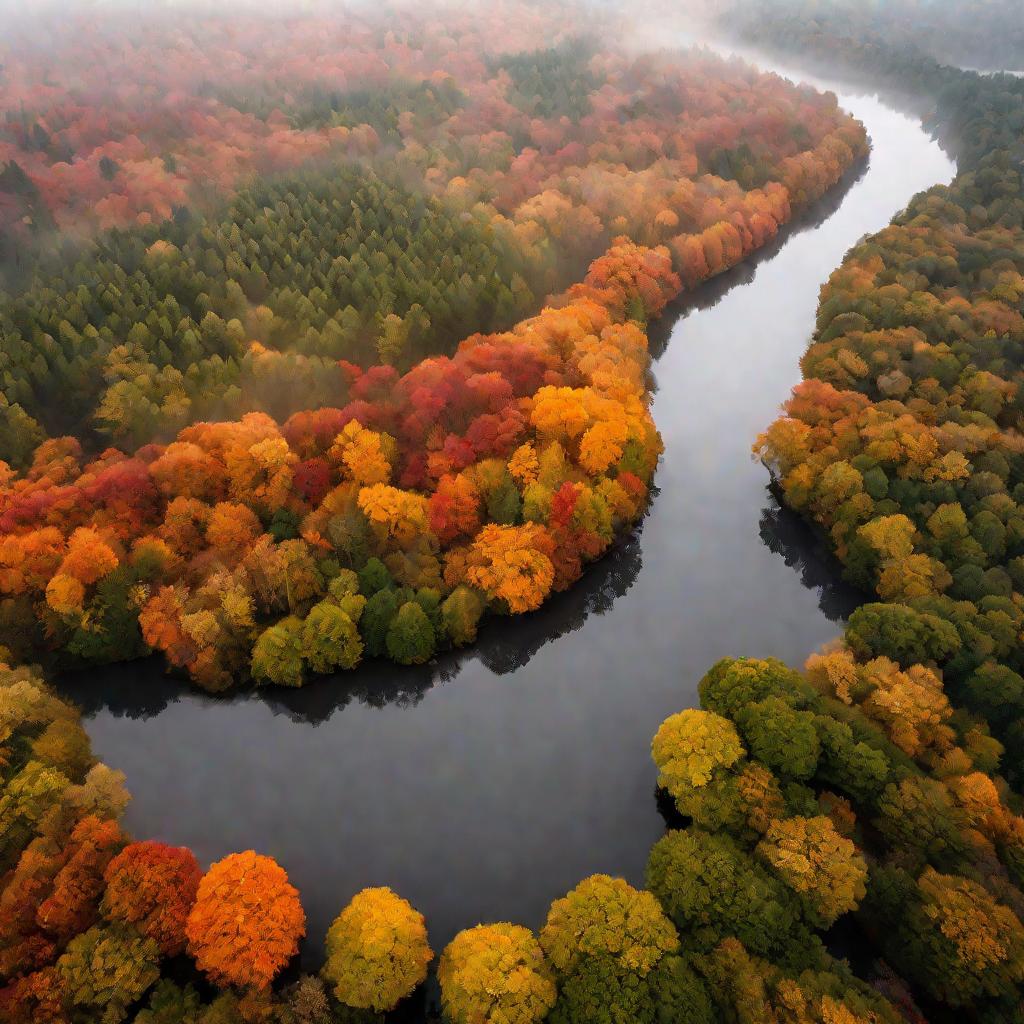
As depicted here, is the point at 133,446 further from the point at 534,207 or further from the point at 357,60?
the point at 357,60

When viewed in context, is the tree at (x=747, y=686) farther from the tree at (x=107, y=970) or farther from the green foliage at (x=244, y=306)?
the green foliage at (x=244, y=306)

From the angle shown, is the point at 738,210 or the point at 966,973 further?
the point at 738,210

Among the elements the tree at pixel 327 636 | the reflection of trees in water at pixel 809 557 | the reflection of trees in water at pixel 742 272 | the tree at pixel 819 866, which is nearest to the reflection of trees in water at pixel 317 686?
the tree at pixel 327 636

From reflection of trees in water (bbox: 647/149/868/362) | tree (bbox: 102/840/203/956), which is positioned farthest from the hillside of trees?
tree (bbox: 102/840/203/956)

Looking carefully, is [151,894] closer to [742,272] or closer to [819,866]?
[819,866]

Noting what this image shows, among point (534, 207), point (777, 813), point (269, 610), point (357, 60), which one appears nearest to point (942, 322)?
point (534, 207)
